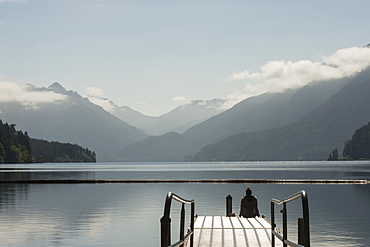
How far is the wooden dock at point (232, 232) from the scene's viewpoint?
23.8 metres

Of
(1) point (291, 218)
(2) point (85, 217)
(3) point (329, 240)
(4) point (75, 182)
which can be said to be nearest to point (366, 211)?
(1) point (291, 218)

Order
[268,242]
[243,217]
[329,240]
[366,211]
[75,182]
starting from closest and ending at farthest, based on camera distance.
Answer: [268,242]
[329,240]
[243,217]
[366,211]
[75,182]

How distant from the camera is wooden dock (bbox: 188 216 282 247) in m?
23.8

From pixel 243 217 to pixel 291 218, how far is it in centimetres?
1246

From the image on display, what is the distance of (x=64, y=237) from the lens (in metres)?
35.7

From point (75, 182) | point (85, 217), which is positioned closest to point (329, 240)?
point (85, 217)

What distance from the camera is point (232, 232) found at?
27266 millimetres

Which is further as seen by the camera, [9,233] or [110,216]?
[110,216]

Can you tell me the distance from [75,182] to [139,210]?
216 feet

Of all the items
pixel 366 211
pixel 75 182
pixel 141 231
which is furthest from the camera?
pixel 75 182

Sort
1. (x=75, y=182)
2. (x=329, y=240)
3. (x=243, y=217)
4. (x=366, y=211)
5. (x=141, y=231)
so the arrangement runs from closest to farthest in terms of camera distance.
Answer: (x=329, y=240), (x=243, y=217), (x=141, y=231), (x=366, y=211), (x=75, y=182)

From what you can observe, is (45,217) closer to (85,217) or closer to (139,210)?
(85,217)

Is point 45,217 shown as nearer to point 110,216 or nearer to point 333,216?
point 110,216

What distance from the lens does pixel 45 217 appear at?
158 feet
